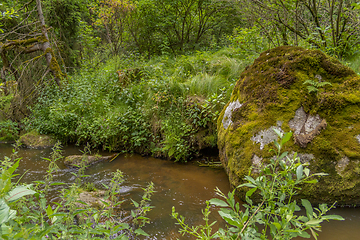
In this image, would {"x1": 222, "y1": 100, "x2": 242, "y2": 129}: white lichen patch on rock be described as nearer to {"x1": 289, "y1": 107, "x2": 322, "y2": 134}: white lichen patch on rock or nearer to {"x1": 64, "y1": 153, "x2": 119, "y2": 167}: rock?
{"x1": 289, "y1": 107, "x2": 322, "y2": 134}: white lichen patch on rock

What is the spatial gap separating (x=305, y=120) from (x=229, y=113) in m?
1.13

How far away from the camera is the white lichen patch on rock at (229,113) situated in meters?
3.47

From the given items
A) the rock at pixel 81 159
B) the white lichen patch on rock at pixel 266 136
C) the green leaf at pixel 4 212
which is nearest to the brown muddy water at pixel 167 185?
the rock at pixel 81 159

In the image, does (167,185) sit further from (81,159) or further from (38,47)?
(38,47)

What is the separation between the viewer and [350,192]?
2.63 meters

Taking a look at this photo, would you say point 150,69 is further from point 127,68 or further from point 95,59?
point 95,59

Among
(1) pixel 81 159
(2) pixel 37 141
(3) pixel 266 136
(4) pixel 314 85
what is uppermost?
(4) pixel 314 85

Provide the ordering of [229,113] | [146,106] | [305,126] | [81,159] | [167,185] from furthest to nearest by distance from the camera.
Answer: [146,106], [81,159], [167,185], [229,113], [305,126]

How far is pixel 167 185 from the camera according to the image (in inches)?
149

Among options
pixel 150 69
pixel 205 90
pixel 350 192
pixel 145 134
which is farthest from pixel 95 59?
pixel 350 192

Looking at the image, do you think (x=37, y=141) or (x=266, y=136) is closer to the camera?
(x=266, y=136)

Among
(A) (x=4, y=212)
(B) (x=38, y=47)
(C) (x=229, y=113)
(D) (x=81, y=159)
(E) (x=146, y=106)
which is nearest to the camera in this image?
(A) (x=4, y=212)

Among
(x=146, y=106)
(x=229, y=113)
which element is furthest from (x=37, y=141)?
(x=229, y=113)

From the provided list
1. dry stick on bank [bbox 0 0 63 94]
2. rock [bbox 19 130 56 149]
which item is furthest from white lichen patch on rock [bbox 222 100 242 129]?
dry stick on bank [bbox 0 0 63 94]
